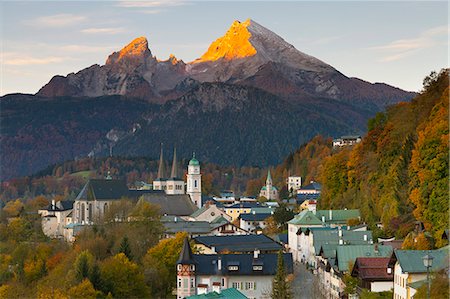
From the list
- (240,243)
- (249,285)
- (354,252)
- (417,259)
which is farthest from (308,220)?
(417,259)

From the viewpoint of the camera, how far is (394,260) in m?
47.8

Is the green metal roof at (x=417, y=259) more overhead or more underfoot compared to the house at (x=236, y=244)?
more overhead

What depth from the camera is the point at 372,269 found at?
49469 millimetres

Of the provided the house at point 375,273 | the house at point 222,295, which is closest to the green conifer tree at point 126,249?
the house at point 222,295

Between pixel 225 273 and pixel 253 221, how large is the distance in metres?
43.3

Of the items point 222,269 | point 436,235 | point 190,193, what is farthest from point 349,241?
point 190,193

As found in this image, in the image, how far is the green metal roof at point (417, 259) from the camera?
4441cm

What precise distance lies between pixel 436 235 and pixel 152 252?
21764 mm

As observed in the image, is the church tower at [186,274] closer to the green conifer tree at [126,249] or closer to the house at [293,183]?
the green conifer tree at [126,249]

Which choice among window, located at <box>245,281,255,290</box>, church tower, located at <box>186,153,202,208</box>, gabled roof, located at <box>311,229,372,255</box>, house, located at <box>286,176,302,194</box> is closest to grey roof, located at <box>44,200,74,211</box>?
church tower, located at <box>186,153,202,208</box>

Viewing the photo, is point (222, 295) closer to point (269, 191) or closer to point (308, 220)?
point (308, 220)

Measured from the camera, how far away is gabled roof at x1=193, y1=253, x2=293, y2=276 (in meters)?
59.9

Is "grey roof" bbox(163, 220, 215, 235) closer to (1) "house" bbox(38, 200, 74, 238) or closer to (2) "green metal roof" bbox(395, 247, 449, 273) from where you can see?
(1) "house" bbox(38, 200, 74, 238)

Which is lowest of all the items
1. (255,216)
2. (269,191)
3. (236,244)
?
(236,244)
